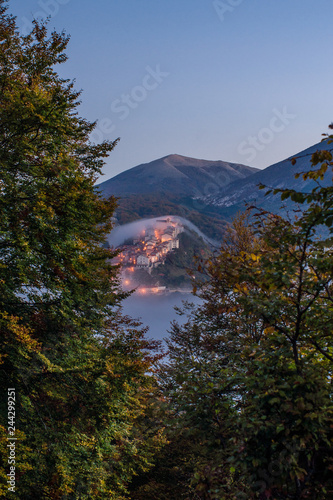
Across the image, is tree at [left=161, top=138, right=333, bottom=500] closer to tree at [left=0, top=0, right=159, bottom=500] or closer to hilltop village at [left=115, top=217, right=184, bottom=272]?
tree at [left=0, top=0, right=159, bottom=500]

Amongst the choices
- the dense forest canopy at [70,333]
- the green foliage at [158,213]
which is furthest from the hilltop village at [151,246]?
the dense forest canopy at [70,333]

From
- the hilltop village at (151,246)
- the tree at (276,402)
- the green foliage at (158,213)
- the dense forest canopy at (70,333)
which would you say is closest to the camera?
the tree at (276,402)

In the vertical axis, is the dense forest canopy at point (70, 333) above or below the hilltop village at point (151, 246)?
below

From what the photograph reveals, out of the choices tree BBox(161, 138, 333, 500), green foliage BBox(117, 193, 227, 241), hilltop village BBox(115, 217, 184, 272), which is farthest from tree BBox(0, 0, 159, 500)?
green foliage BBox(117, 193, 227, 241)

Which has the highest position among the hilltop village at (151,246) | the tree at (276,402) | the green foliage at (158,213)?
the green foliage at (158,213)

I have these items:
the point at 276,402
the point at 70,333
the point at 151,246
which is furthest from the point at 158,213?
the point at 276,402

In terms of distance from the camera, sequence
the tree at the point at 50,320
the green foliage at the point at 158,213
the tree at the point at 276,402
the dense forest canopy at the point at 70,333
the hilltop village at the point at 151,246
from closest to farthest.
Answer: the tree at the point at 276,402 < the dense forest canopy at the point at 70,333 < the tree at the point at 50,320 < the hilltop village at the point at 151,246 < the green foliage at the point at 158,213

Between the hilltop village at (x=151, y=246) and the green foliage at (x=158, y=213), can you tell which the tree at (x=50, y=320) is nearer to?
the hilltop village at (x=151, y=246)

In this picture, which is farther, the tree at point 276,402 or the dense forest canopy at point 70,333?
the dense forest canopy at point 70,333
